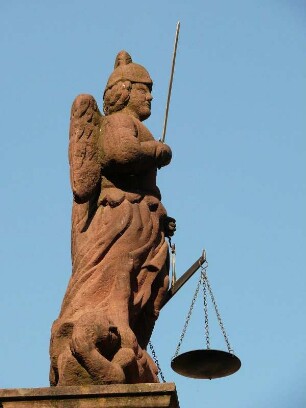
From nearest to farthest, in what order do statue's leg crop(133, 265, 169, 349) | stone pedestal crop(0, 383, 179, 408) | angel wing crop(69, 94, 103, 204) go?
1. stone pedestal crop(0, 383, 179, 408)
2. statue's leg crop(133, 265, 169, 349)
3. angel wing crop(69, 94, 103, 204)

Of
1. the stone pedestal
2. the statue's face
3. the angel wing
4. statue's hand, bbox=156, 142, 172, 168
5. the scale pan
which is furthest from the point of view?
the statue's face

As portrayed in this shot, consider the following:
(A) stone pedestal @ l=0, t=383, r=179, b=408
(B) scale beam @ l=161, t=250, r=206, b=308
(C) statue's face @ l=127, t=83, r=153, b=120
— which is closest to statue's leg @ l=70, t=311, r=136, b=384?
(A) stone pedestal @ l=0, t=383, r=179, b=408

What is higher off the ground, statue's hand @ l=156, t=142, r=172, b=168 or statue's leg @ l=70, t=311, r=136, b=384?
statue's hand @ l=156, t=142, r=172, b=168

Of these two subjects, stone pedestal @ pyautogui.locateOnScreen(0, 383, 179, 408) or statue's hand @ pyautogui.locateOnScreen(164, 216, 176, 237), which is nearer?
stone pedestal @ pyautogui.locateOnScreen(0, 383, 179, 408)

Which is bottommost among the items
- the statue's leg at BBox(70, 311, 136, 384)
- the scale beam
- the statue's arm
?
the statue's leg at BBox(70, 311, 136, 384)

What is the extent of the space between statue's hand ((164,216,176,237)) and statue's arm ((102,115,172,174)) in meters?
0.52

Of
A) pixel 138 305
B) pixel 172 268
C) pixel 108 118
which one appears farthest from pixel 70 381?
pixel 108 118

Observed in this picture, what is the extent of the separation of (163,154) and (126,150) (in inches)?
16.8

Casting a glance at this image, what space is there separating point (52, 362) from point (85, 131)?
222cm

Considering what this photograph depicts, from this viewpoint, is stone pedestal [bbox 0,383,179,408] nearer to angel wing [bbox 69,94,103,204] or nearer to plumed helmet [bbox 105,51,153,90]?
angel wing [bbox 69,94,103,204]

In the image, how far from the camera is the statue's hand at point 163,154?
Result: 12.3 m

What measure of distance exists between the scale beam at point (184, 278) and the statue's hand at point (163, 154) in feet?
3.36

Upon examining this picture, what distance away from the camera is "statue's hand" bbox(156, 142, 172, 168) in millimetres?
12273

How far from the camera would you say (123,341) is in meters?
11.2
